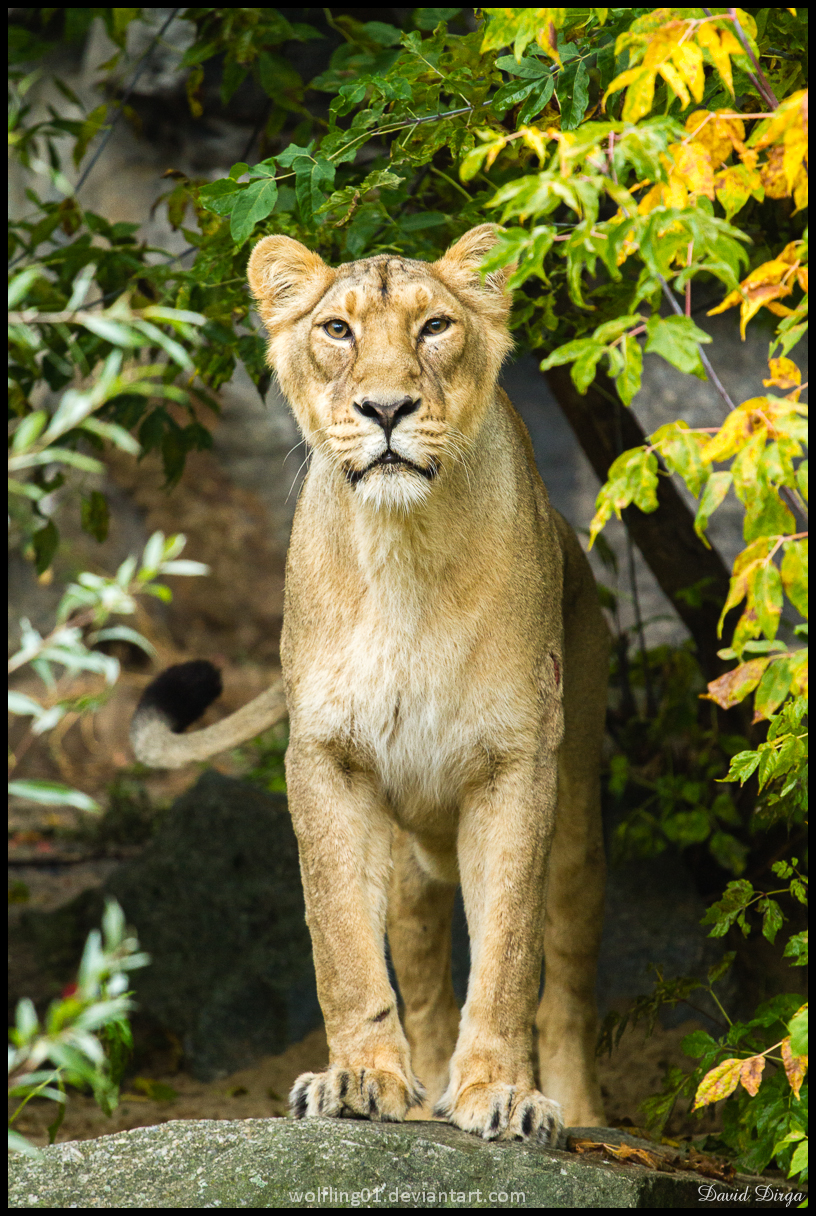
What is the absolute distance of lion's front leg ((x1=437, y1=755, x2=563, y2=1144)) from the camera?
309 cm

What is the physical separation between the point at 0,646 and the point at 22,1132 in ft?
8.53

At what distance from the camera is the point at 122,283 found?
4.82 m

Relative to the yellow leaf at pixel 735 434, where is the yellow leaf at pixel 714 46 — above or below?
above

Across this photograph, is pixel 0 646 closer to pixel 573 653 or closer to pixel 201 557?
pixel 573 653

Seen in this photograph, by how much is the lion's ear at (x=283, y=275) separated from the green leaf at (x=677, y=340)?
1.76 m

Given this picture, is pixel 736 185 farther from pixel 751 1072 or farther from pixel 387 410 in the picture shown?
pixel 751 1072

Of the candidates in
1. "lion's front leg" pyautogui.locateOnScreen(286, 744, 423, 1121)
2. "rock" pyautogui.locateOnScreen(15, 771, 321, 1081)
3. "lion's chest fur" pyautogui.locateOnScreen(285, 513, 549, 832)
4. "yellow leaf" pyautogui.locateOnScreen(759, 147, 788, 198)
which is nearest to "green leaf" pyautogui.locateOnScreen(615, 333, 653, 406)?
"yellow leaf" pyautogui.locateOnScreen(759, 147, 788, 198)

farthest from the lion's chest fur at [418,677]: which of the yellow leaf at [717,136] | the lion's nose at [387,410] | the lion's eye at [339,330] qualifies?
the yellow leaf at [717,136]

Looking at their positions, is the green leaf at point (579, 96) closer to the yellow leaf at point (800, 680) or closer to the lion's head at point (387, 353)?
the lion's head at point (387, 353)

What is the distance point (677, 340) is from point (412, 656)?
4.99 feet

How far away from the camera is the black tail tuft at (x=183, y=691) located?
479 cm

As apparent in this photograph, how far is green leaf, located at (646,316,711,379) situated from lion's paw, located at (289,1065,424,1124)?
194cm

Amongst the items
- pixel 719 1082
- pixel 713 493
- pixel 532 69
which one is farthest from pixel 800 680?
pixel 532 69

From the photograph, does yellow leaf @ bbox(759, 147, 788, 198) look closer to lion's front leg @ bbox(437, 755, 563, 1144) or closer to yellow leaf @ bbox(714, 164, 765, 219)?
yellow leaf @ bbox(714, 164, 765, 219)
